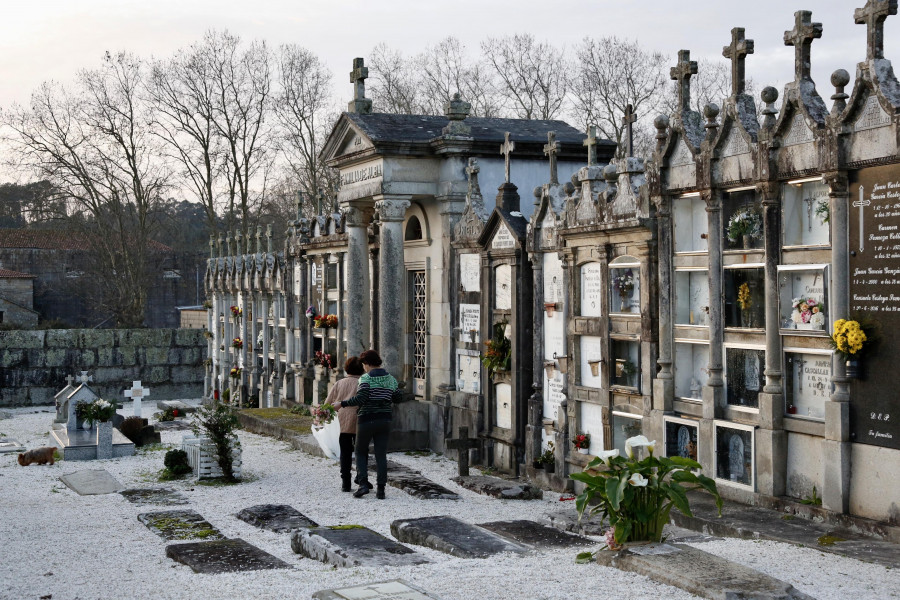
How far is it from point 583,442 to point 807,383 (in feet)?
10.7

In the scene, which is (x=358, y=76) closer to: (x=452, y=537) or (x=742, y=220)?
(x=742, y=220)

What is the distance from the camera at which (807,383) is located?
8.57 metres

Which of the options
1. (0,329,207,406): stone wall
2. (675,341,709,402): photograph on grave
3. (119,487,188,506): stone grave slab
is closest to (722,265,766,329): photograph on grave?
(675,341,709,402): photograph on grave

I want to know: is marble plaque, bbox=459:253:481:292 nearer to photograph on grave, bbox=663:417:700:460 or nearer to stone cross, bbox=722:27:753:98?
photograph on grave, bbox=663:417:700:460

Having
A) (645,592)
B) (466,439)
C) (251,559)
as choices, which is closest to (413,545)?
(251,559)

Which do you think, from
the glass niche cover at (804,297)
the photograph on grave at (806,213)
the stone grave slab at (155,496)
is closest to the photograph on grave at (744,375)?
the glass niche cover at (804,297)

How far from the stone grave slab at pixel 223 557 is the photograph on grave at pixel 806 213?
4772 millimetres

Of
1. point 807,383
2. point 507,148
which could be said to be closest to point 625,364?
point 807,383

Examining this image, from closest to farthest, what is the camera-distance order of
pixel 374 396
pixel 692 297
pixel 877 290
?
pixel 877 290, pixel 692 297, pixel 374 396

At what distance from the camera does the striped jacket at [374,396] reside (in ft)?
36.1

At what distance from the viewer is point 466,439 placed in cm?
1288

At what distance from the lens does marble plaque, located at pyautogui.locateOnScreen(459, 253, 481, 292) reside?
13.9 metres

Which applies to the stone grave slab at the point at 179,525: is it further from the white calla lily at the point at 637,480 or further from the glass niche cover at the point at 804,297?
the glass niche cover at the point at 804,297

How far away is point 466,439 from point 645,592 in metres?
7.17
